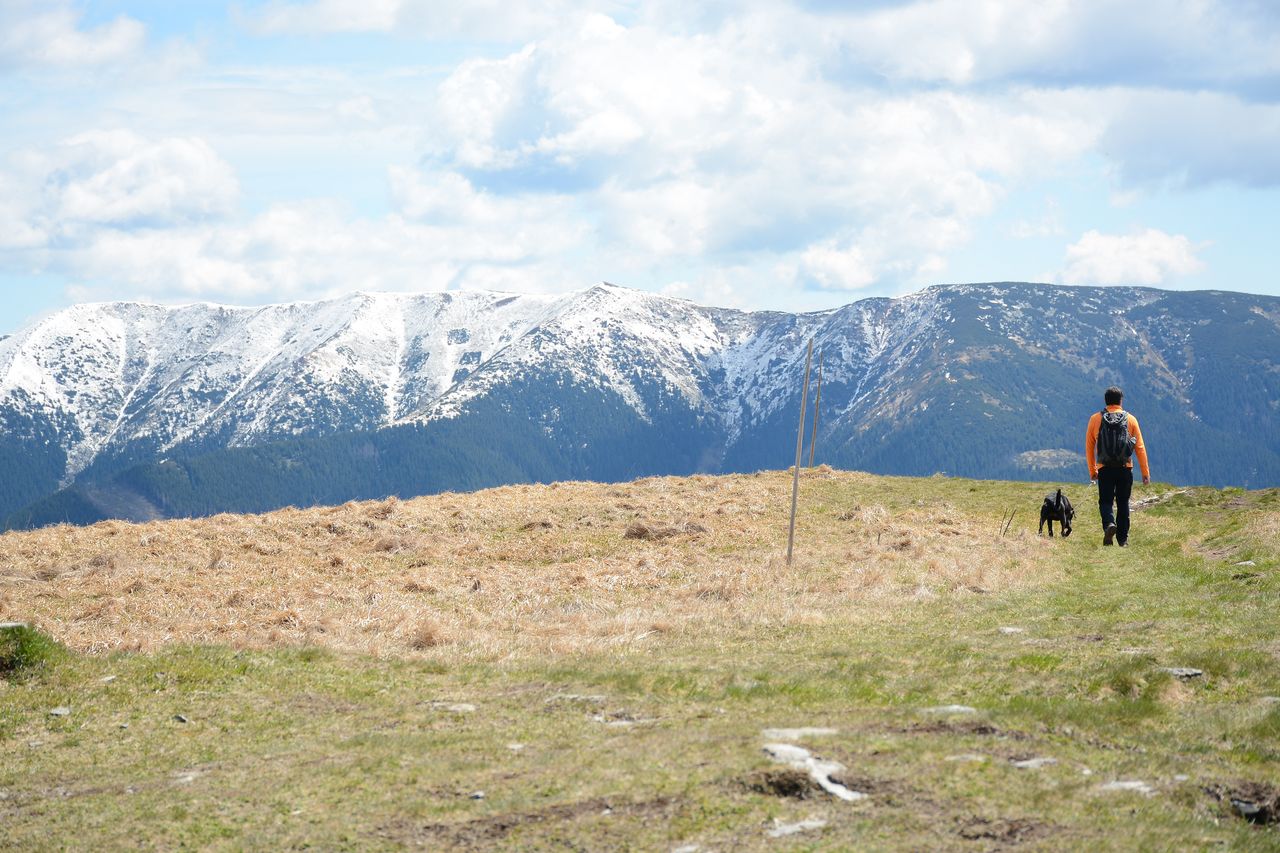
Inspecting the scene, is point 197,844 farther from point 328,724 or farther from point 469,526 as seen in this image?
point 469,526

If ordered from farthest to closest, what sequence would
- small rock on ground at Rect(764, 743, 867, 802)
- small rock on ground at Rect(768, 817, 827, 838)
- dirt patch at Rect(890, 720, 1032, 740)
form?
dirt patch at Rect(890, 720, 1032, 740) < small rock on ground at Rect(764, 743, 867, 802) < small rock on ground at Rect(768, 817, 827, 838)

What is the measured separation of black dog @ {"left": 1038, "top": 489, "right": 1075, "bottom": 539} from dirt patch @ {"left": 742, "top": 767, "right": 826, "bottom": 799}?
30.0 meters

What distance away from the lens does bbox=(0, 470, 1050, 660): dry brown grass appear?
21.2 m

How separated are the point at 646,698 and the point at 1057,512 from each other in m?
27.5

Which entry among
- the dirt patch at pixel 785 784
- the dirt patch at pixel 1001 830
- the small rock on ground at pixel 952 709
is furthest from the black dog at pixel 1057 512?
the dirt patch at pixel 1001 830

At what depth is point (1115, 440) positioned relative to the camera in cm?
2467

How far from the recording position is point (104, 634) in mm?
20859

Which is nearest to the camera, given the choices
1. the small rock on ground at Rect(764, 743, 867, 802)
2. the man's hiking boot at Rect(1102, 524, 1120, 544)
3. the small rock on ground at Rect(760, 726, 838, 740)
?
the small rock on ground at Rect(764, 743, 867, 802)

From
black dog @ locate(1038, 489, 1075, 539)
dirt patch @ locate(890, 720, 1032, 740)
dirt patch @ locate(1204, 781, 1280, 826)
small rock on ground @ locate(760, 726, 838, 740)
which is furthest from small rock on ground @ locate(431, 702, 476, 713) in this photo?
black dog @ locate(1038, 489, 1075, 539)

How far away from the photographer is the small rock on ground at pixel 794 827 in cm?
859

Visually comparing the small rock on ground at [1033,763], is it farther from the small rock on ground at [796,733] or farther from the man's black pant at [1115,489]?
the man's black pant at [1115,489]

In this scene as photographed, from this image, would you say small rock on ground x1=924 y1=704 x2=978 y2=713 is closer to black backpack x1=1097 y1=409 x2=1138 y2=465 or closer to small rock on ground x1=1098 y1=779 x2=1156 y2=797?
small rock on ground x1=1098 y1=779 x2=1156 y2=797

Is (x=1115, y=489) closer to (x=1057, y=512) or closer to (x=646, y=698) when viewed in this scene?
(x=1057, y=512)

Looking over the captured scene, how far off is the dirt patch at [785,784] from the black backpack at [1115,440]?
17.6 m
